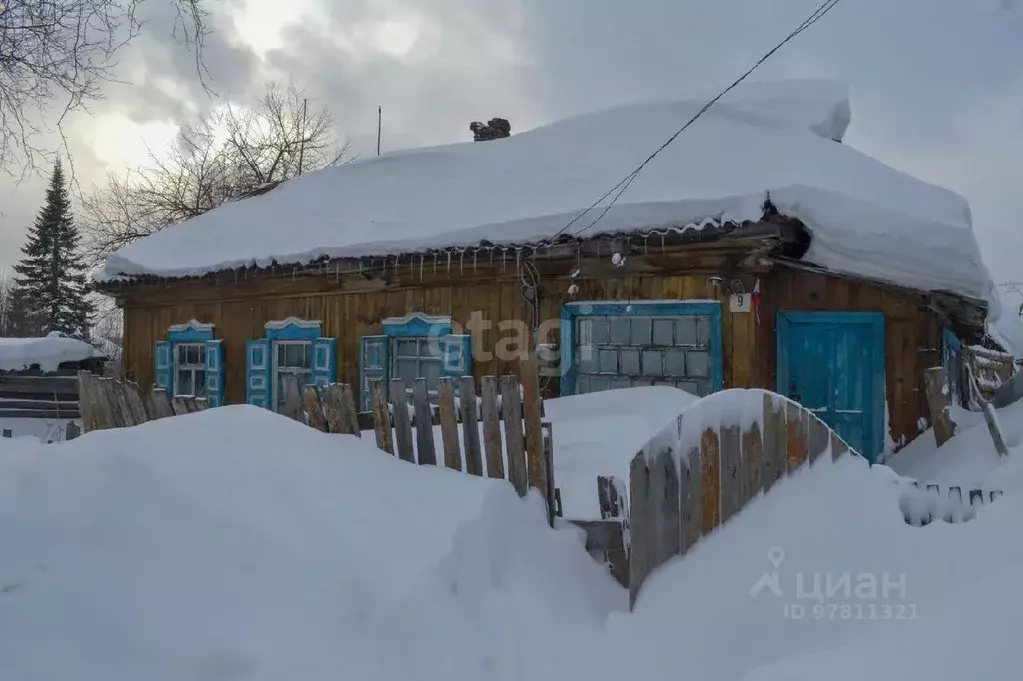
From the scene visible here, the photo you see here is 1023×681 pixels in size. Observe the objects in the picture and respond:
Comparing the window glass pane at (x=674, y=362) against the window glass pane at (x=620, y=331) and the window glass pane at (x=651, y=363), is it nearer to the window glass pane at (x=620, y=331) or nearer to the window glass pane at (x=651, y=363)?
the window glass pane at (x=651, y=363)

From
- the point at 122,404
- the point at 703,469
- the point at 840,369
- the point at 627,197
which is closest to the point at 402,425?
the point at 703,469

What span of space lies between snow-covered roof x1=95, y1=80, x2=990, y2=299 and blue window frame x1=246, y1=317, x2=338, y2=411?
1159 millimetres

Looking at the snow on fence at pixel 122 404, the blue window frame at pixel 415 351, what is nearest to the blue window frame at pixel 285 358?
the blue window frame at pixel 415 351

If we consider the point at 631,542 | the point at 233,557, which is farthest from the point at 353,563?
the point at 631,542

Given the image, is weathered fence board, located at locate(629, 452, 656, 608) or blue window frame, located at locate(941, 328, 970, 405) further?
blue window frame, located at locate(941, 328, 970, 405)

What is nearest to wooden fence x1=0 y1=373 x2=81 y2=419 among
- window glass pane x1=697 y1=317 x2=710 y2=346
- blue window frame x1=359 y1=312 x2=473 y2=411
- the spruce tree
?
blue window frame x1=359 y1=312 x2=473 y2=411

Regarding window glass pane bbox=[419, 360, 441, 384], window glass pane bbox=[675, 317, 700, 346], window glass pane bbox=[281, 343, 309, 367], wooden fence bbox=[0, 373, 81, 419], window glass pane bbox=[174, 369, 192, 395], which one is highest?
window glass pane bbox=[675, 317, 700, 346]

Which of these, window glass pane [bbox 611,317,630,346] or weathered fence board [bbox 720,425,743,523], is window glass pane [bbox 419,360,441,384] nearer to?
window glass pane [bbox 611,317,630,346]

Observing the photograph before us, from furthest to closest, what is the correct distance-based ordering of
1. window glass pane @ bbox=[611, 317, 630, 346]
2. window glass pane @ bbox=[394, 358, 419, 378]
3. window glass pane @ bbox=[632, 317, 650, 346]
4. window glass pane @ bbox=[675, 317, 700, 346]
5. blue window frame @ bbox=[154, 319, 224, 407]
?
1. blue window frame @ bbox=[154, 319, 224, 407]
2. window glass pane @ bbox=[394, 358, 419, 378]
3. window glass pane @ bbox=[611, 317, 630, 346]
4. window glass pane @ bbox=[632, 317, 650, 346]
5. window glass pane @ bbox=[675, 317, 700, 346]

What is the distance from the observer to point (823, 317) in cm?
706

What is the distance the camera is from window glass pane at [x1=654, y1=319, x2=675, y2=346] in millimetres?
7254

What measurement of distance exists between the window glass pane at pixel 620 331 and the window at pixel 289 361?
14.9 feet

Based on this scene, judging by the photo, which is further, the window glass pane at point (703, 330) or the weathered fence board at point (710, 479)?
the window glass pane at point (703, 330)

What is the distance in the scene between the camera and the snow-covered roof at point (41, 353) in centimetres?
1424
